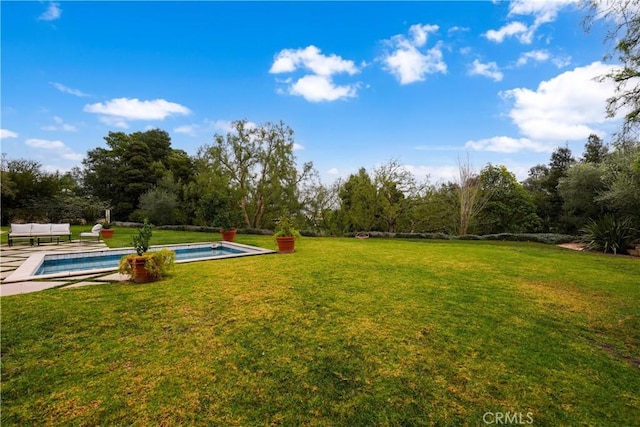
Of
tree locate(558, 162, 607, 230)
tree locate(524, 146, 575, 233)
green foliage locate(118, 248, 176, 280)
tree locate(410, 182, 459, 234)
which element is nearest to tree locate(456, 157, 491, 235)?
tree locate(410, 182, 459, 234)

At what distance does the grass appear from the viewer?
68.4 inches

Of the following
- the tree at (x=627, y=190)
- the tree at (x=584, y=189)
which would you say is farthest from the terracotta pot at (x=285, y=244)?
the tree at (x=584, y=189)

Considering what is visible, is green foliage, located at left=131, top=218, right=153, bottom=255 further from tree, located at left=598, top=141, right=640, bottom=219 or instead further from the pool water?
tree, located at left=598, top=141, right=640, bottom=219

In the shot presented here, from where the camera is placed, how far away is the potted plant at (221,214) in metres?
10.0

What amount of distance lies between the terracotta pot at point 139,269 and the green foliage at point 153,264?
0.09ft

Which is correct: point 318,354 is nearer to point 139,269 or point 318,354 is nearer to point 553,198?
point 139,269

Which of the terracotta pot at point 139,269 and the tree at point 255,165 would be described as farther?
the tree at point 255,165

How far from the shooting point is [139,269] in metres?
4.32

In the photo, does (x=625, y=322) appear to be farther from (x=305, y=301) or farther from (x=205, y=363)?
(x=205, y=363)

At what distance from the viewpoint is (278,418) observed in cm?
167

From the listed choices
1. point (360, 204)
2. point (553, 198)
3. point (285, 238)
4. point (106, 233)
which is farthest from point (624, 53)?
point (553, 198)

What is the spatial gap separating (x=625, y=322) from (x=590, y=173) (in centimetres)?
1415

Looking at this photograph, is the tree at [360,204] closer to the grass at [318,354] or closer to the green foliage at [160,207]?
the grass at [318,354]

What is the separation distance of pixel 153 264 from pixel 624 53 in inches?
287
